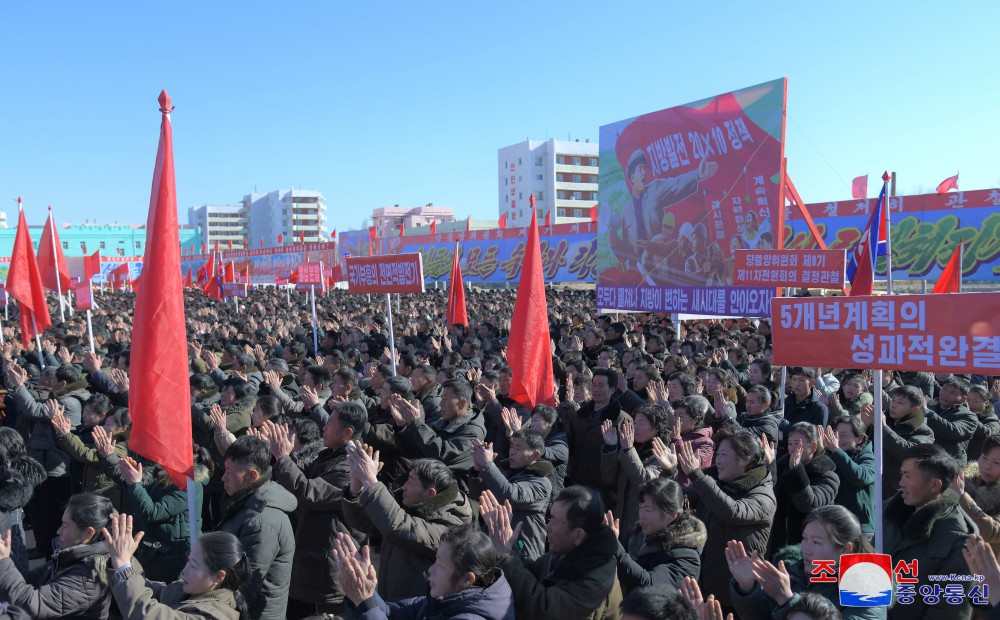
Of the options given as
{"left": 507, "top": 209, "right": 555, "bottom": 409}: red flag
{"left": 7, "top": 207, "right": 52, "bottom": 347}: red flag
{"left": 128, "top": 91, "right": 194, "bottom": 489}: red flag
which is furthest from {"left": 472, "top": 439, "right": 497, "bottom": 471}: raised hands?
{"left": 7, "top": 207, "right": 52, "bottom": 347}: red flag

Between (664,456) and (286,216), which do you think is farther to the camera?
(286,216)

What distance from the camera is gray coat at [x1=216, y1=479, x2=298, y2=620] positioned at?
3.46m

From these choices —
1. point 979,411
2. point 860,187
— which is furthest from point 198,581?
point 860,187

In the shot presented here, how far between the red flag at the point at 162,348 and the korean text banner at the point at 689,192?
9240 millimetres

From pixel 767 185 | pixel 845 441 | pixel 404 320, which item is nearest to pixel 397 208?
pixel 404 320

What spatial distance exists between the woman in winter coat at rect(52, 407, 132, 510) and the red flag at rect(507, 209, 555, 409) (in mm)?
3006

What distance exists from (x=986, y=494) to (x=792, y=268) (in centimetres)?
553

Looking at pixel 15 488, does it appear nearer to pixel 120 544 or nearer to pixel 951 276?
pixel 120 544

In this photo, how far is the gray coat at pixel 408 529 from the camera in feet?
10.9

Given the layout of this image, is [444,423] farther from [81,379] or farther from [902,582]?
[81,379]

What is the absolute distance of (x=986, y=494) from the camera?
3887mm

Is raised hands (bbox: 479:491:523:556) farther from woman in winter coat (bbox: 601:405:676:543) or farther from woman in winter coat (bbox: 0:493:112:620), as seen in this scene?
woman in winter coat (bbox: 0:493:112:620)

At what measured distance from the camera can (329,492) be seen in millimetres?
4145

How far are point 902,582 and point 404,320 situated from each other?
14.5m
